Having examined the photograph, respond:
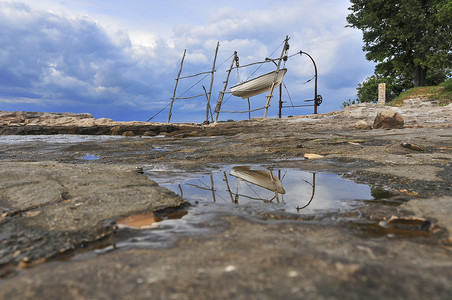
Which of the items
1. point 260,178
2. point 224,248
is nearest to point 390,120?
point 260,178

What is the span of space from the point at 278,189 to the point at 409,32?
2277 cm

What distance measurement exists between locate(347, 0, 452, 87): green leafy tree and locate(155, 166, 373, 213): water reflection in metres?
20.0

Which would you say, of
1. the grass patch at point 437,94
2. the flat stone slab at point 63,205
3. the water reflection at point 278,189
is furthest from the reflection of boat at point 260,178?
the grass patch at point 437,94

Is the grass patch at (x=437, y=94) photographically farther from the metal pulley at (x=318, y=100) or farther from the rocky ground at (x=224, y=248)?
the rocky ground at (x=224, y=248)

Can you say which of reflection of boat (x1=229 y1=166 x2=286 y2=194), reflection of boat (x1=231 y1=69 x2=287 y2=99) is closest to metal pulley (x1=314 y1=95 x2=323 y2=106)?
reflection of boat (x1=231 y1=69 x2=287 y2=99)

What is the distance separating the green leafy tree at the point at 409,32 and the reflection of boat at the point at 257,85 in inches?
336

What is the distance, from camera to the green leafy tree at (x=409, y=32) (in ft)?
60.2

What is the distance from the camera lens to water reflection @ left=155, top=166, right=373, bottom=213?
5.86 feet

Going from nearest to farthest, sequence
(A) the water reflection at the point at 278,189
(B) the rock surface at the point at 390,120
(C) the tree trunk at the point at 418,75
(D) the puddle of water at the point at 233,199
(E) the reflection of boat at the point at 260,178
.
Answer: (D) the puddle of water at the point at 233,199 → (A) the water reflection at the point at 278,189 → (E) the reflection of boat at the point at 260,178 → (B) the rock surface at the point at 390,120 → (C) the tree trunk at the point at 418,75

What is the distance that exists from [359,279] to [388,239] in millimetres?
465

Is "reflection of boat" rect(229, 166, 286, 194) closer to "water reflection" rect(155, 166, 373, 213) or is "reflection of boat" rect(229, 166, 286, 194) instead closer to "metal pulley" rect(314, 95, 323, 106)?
"water reflection" rect(155, 166, 373, 213)

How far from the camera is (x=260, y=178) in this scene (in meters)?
2.66

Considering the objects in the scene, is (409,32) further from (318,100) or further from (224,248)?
(224,248)

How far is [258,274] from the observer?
85cm
